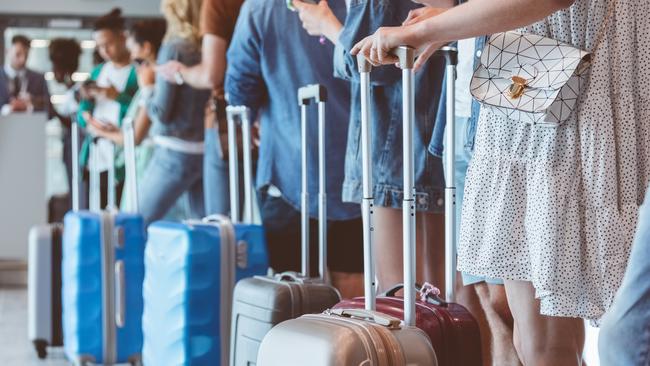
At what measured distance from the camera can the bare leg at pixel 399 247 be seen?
7.93ft

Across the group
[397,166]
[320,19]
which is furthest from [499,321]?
[320,19]

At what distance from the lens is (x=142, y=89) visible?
4.67 meters

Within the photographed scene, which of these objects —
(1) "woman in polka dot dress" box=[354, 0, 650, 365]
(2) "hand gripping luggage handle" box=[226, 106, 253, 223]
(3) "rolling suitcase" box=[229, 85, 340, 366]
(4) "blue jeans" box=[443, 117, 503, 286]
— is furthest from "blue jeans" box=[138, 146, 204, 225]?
(1) "woman in polka dot dress" box=[354, 0, 650, 365]

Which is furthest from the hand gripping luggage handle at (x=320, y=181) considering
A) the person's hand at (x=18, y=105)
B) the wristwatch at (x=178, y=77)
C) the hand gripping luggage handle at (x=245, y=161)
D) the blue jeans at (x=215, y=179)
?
the person's hand at (x=18, y=105)

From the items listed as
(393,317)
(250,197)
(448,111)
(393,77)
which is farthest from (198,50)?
(393,317)

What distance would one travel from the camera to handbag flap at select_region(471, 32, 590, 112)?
5.41 ft

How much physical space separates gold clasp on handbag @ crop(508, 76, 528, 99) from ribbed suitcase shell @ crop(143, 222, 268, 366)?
54.3 inches

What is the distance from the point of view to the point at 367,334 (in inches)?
68.6

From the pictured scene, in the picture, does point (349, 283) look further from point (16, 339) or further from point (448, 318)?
point (16, 339)

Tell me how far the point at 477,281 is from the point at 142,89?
2825 millimetres

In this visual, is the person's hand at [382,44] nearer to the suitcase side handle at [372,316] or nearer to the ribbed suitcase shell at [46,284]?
the suitcase side handle at [372,316]

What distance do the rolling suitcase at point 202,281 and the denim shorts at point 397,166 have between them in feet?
1.87

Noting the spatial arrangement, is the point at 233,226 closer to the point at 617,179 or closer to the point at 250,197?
the point at 250,197

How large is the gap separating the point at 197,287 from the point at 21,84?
650cm
